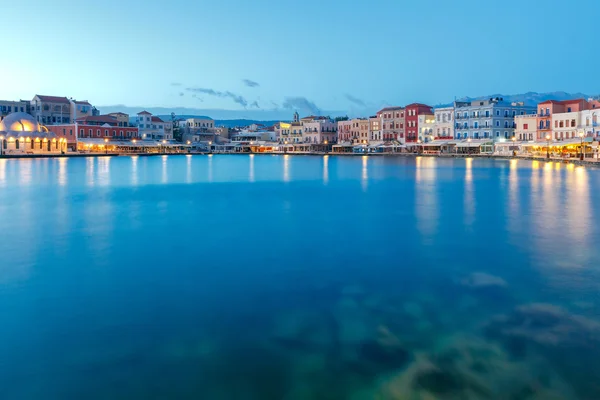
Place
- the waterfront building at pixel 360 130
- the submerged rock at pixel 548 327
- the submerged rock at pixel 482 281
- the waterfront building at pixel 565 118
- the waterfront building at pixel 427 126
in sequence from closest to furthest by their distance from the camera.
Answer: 1. the submerged rock at pixel 548 327
2. the submerged rock at pixel 482 281
3. the waterfront building at pixel 565 118
4. the waterfront building at pixel 427 126
5. the waterfront building at pixel 360 130

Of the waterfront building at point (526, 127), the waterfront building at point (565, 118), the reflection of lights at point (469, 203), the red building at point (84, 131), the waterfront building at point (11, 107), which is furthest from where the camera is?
the waterfront building at point (11, 107)

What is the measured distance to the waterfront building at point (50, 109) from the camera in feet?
233

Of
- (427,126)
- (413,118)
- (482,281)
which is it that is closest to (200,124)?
(413,118)

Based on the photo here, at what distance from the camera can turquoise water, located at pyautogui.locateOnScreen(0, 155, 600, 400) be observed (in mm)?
5457

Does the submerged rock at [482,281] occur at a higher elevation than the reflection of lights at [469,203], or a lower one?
lower

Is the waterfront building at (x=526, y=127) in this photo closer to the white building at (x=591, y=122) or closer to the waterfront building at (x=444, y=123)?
the white building at (x=591, y=122)

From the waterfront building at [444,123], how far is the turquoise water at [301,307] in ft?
159

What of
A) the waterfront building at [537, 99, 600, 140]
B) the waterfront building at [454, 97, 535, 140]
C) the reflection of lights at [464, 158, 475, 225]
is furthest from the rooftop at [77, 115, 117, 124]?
the reflection of lights at [464, 158, 475, 225]

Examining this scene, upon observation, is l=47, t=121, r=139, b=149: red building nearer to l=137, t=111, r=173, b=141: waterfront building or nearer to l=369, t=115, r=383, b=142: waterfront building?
l=137, t=111, r=173, b=141: waterfront building

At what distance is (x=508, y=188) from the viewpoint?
85.0 ft

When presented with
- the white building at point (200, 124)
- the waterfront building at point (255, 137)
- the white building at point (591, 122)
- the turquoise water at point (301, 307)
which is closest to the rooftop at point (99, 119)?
the white building at point (200, 124)

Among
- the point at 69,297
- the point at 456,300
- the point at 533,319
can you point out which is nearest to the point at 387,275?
the point at 456,300

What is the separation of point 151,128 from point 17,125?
954 inches

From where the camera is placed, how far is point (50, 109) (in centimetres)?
7212
